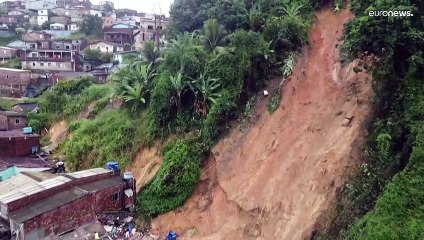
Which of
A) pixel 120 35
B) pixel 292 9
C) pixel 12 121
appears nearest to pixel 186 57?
pixel 292 9

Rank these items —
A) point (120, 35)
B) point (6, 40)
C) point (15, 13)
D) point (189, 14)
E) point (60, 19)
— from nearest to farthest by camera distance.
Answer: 1. point (189, 14)
2. point (120, 35)
3. point (6, 40)
4. point (60, 19)
5. point (15, 13)

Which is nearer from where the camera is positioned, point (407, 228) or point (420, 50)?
point (407, 228)

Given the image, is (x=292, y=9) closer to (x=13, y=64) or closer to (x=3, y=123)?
(x=3, y=123)

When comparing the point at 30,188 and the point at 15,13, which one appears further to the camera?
the point at 15,13

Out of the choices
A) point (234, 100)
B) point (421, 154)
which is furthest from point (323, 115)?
point (421, 154)

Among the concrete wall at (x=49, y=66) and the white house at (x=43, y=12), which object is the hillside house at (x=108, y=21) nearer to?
the white house at (x=43, y=12)

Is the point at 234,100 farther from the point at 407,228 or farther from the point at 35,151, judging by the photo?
the point at 35,151

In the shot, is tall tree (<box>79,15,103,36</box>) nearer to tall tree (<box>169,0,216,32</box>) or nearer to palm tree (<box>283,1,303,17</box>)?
tall tree (<box>169,0,216,32</box>)
